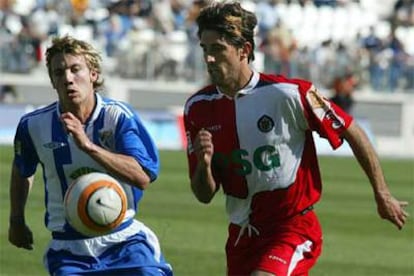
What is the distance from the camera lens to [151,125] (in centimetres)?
2706

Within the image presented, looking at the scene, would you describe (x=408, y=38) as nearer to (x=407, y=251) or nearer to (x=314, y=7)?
(x=314, y=7)

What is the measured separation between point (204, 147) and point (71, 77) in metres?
0.82

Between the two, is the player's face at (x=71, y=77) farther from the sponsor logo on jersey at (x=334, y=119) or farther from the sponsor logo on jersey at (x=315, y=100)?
the sponsor logo on jersey at (x=334, y=119)

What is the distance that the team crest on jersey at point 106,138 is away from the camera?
7.02 m

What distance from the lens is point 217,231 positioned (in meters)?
14.8

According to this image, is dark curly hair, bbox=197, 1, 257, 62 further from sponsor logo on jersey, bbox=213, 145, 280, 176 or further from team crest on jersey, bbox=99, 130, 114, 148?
team crest on jersey, bbox=99, 130, 114, 148

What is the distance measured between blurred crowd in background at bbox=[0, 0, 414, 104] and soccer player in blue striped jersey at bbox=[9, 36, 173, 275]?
21.5 metres

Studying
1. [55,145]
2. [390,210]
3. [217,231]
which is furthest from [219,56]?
[217,231]

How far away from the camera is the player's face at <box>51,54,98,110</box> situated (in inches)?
270

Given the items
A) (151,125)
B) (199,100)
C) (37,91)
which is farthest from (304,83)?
(37,91)

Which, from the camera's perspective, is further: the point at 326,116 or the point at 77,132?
the point at 326,116

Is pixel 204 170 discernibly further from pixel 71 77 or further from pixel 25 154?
pixel 25 154

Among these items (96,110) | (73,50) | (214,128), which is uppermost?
(73,50)

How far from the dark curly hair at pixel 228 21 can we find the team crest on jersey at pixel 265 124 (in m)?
0.43
